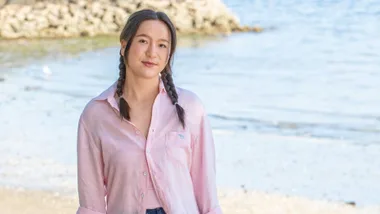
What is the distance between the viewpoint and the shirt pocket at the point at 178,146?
2867 millimetres

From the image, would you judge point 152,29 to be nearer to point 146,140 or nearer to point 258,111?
point 146,140

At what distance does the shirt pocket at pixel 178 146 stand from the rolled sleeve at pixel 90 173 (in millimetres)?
241

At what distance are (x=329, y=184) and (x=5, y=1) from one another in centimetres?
2322

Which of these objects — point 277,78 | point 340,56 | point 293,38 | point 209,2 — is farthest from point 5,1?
point 277,78

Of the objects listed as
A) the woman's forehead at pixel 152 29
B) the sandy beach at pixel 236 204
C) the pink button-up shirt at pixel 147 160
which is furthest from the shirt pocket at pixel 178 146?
the sandy beach at pixel 236 204

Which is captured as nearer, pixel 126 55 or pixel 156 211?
pixel 156 211

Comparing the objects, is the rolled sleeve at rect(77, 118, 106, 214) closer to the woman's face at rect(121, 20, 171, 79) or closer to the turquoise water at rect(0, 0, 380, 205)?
the woman's face at rect(121, 20, 171, 79)

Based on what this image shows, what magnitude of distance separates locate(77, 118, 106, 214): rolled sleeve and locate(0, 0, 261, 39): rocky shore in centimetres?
2372

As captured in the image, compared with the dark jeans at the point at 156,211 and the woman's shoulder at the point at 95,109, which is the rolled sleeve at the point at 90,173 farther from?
the dark jeans at the point at 156,211

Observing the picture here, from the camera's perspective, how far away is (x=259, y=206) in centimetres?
659

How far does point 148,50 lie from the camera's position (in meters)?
2.94

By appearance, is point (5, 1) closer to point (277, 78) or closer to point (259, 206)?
point (277, 78)

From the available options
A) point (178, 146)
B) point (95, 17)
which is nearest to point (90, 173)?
point (178, 146)

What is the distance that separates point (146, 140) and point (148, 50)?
31cm
